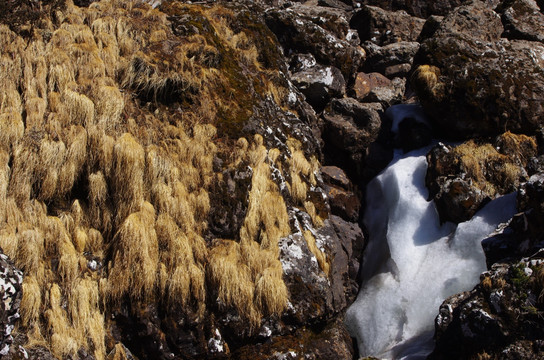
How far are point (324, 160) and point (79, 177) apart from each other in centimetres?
740

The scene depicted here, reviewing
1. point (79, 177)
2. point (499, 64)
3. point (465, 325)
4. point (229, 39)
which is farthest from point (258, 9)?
point (465, 325)

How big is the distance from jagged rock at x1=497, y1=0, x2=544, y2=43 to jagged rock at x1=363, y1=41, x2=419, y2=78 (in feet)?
11.8

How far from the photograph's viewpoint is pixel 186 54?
11.1 m

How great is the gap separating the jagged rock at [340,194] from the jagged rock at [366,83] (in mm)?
3627

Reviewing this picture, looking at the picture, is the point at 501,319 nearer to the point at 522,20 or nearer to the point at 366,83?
the point at 366,83

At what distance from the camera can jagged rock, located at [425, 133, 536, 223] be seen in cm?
1122

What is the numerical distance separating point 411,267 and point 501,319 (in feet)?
11.3

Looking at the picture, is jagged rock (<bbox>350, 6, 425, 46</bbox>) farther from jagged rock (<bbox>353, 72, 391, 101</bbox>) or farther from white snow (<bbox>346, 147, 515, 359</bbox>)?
white snow (<bbox>346, 147, 515, 359</bbox>)

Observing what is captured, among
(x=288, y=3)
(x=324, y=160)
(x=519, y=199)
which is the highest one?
(x=288, y=3)

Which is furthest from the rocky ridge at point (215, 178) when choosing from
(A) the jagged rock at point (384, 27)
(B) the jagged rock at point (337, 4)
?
(B) the jagged rock at point (337, 4)

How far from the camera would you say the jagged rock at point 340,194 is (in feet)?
41.0

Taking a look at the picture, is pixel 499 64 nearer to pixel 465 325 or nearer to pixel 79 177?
pixel 465 325

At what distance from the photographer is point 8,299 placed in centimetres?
591

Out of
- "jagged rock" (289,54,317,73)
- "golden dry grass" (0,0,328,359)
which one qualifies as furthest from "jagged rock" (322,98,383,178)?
"golden dry grass" (0,0,328,359)
